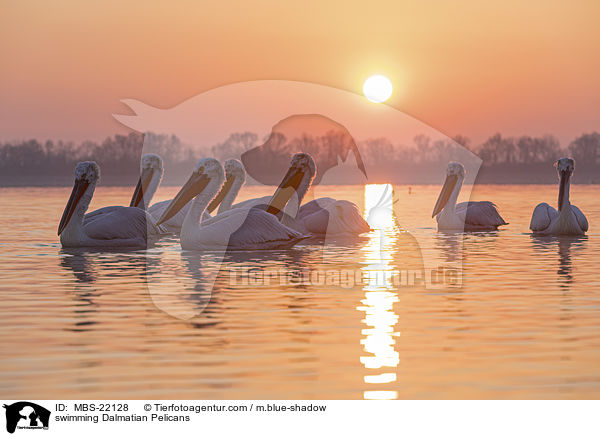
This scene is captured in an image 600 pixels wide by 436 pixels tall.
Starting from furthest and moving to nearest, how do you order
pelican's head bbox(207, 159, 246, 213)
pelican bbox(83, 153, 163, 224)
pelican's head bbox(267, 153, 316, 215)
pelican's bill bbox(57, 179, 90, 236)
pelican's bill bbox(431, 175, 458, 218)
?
pelican's bill bbox(431, 175, 458, 218), pelican bbox(83, 153, 163, 224), pelican's head bbox(207, 159, 246, 213), pelican's head bbox(267, 153, 316, 215), pelican's bill bbox(57, 179, 90, 236)

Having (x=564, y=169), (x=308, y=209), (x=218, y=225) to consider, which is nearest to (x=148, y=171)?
(x=308, y=209)

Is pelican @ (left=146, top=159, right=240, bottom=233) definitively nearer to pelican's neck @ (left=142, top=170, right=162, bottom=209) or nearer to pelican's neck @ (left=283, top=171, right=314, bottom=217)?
pelican's neck @ (left=142, top=170, right=162, bottom=209)

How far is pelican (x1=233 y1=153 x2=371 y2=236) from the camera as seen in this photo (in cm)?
1484

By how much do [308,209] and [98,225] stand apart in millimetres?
4017

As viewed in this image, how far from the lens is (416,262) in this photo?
11.9 metres

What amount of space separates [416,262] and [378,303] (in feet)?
12.0

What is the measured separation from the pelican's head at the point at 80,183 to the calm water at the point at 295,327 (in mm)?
1073

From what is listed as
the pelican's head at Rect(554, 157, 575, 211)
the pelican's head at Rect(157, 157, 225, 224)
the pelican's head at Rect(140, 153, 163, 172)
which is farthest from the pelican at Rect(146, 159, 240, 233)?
the pelican's head at Rect(554, 157, 575, 211)

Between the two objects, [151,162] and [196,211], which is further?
[151,162]

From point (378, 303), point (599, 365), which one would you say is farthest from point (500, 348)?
point (378, 303)

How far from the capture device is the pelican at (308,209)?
1484 cm

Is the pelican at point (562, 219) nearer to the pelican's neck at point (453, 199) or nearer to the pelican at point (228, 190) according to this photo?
the pelican's neck at point (453, 199)

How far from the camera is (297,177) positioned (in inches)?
600
